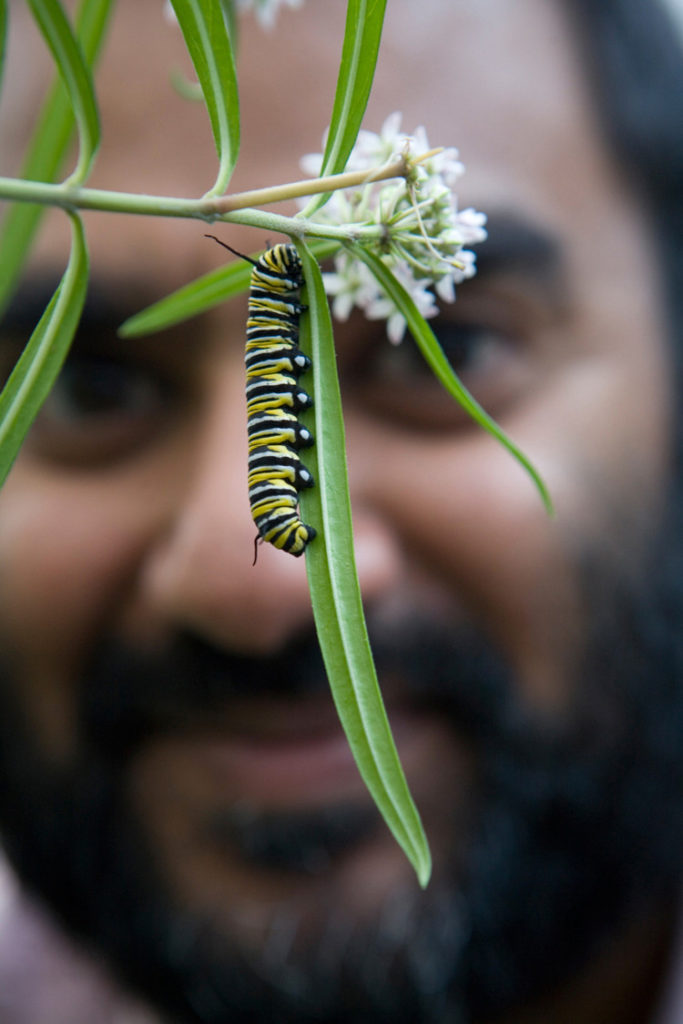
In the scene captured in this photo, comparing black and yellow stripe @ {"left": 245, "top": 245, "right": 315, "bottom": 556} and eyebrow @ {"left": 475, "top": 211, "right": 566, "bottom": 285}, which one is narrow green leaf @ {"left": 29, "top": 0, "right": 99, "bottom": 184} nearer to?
black and yellow stripe @ {"left": 245, "top": 245, "right": 315, "bottom": 556}

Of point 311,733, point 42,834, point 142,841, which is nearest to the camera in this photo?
point 311,733

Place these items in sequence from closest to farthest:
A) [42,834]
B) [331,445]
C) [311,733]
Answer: [331,445], [311,733], [42,834]

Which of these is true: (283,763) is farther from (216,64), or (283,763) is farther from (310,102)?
(216,64)

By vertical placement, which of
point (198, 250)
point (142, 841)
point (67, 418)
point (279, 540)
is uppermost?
point (198, 250)

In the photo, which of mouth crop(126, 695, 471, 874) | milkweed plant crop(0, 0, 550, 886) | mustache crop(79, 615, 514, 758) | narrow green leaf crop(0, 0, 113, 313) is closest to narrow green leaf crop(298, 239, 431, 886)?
milkweed plant crop(0, 0, 550, 886)

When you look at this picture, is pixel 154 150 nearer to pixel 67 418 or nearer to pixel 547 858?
pixel 67 418

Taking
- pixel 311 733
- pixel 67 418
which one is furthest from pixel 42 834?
pixel 67 418

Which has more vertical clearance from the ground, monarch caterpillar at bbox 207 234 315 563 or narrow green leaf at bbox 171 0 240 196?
narrow green leaf at bbox 171 0 240 196
